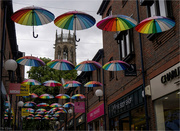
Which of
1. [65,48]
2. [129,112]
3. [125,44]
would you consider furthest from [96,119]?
[65,48]

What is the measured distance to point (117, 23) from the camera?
1097 cm

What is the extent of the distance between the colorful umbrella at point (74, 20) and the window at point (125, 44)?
455 centimetres

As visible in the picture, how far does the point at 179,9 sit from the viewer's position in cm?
1001

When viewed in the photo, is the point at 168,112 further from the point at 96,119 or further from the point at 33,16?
the point at 96,119

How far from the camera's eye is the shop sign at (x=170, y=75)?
990 centimetres

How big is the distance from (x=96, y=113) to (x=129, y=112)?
751 cm

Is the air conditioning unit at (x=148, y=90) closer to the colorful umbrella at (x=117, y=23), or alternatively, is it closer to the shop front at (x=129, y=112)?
the shop front at (x=129, y=112)

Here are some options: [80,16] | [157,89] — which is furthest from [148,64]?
[80,16]

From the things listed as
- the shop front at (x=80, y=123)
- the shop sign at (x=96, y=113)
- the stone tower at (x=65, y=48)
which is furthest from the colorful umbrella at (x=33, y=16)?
the stone tower at (x=65, y=48)

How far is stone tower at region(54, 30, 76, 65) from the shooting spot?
94.9 meters

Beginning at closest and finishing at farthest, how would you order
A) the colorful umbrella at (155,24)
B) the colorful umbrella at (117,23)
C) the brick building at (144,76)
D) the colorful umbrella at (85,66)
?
the colorful umbrella at (155,24) < the brick building at (144,76) < the colorful umbrella at (117,23) < the colorful umbrella at (85,66)

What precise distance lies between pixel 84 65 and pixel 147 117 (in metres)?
5.45

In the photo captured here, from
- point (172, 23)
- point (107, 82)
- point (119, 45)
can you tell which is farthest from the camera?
point (107, 82)

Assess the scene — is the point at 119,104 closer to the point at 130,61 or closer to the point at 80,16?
the point at 130,61
